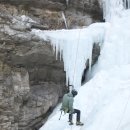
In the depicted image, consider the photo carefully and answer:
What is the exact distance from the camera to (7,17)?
18766 millimetres

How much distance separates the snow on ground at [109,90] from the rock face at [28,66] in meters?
0.88

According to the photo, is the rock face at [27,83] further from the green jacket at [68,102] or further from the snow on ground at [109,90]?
the green jacket at [68,102]

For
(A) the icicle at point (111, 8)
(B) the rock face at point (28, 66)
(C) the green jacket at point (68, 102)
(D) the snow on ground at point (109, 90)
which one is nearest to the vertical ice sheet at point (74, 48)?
(B) the rock face at point (28, 66)

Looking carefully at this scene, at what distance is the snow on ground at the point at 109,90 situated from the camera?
49.6 feet

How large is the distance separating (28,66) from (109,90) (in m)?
3.60

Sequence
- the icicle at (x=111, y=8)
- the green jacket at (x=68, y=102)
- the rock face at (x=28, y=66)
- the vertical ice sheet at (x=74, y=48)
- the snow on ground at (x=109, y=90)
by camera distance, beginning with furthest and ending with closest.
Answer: the icicle at (x=111, y=8)
the vertical ice sheet at (x=74, y=48)
the rock face at (x=28, y=66)
the green jacket at (x=68, y=102)
the snow on ground at (x=109, y=90)

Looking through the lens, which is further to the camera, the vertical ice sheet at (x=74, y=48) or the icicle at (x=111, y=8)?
the icicle at (x=111, y=8)

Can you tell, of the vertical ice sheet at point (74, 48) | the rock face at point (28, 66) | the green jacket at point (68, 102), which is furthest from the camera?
the vertical ice sheet at point (74, 48)

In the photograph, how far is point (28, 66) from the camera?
19609 millimetres

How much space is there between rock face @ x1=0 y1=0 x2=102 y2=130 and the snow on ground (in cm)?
88

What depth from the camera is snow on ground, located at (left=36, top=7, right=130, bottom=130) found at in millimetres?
15125

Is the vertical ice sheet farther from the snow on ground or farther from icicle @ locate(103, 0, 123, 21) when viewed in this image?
icicle @ locate(103, 0, 123, 21)

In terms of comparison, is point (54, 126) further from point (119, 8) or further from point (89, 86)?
point (119, 8)

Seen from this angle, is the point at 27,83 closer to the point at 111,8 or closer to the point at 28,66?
the point at 28,66
